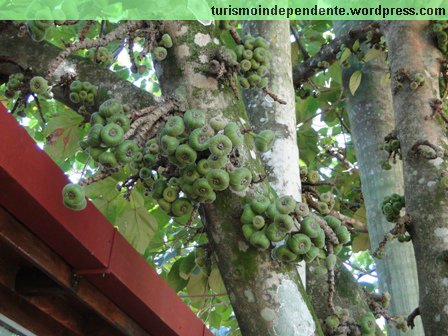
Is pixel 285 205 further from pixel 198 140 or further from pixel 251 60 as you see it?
pixel 251 60

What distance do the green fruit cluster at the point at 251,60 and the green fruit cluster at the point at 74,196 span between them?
830 mm

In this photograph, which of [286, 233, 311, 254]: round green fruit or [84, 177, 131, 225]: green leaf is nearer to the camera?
[286, 233, 311, 254]: round green fruit

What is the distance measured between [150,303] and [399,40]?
1.82 metres

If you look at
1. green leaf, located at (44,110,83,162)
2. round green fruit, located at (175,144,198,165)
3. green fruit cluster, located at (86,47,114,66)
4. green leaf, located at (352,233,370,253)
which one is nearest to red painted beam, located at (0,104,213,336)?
round green fruit, located at (175,144,198,165)

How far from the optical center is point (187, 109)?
71.7 inches

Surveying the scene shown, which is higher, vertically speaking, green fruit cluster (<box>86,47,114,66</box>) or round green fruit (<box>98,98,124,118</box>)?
green fruit cluster (<box>86,47,114,66</box>)

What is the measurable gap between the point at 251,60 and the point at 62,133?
3.90ft

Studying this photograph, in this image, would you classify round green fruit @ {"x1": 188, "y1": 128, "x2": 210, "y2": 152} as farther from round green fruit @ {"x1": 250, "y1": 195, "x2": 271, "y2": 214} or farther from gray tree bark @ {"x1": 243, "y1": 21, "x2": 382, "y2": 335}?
gray tree bark @ {"x1": 243, "y1": 21, "x2": 382, "y2": 335}

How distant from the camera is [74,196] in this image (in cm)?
142

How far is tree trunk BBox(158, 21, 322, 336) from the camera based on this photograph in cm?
164

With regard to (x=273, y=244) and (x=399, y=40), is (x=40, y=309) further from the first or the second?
(x=399, y=40)

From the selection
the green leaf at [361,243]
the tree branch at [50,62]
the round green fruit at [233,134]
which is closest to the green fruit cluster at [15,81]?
the tree branch at [50,62]

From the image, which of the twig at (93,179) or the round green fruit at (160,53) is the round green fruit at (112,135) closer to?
the twig at (93,179)

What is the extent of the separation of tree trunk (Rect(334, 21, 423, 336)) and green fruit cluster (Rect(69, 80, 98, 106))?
185 cm
